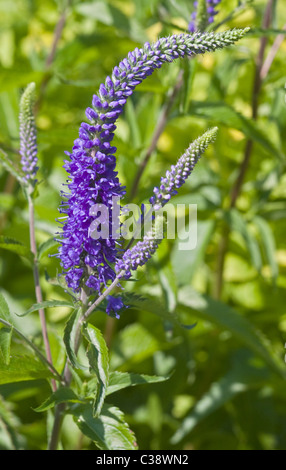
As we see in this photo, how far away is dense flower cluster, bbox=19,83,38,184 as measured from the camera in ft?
4.83

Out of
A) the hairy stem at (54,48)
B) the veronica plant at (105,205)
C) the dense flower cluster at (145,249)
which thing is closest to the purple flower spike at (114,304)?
the veronica plant at (105,205)

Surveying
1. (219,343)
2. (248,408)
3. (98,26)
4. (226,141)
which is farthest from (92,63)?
(248,408)

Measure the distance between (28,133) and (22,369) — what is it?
0.61 metres

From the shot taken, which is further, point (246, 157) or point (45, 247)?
point (246, 157)

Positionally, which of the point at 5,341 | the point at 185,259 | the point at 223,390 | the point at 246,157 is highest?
the point at 246,157

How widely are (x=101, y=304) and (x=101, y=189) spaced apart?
1.05 feet

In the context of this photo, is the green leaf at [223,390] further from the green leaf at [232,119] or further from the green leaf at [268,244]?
the green leaf at [232,119]

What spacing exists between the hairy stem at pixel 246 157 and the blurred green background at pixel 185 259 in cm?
1

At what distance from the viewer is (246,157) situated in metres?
2.54

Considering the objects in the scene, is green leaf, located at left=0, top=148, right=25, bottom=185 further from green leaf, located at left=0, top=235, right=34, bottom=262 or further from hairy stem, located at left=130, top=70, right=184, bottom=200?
hairy stem, located at left=130, top=70, right=184, bottom=200

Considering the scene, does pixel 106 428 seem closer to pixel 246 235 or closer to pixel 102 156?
pixel 102 156

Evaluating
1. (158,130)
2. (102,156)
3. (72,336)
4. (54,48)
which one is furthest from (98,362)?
(54,48)

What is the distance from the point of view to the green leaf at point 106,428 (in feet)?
4.52
